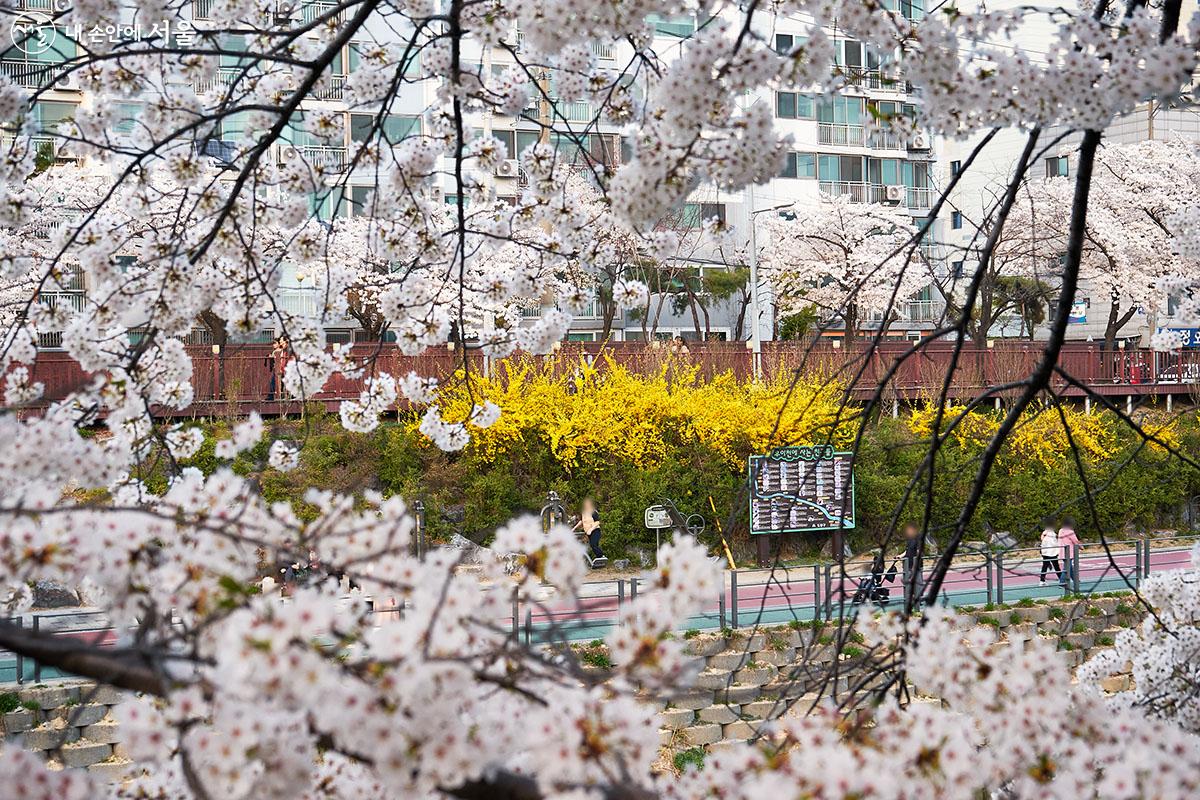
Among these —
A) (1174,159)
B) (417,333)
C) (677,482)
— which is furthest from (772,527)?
(1174,159)

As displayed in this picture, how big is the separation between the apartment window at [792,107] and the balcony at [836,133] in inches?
21.2

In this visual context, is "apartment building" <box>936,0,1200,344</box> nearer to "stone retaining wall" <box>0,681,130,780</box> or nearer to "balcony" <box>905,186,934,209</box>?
"balcony" <box>905,186,934,209</box>

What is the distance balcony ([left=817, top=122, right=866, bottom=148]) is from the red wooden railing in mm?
8845

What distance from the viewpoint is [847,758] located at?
1.50m

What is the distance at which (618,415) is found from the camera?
1457 cm

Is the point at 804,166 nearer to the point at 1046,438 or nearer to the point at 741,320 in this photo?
the point at 741,320

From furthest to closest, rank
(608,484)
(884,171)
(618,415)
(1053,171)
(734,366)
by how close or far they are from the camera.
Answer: (1053,171)
(884,171)
(734,366)
(618,415)
(608,484)

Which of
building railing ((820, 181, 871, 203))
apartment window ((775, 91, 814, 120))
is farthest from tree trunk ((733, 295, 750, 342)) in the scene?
apartment window ((775, 91, 814, 120))

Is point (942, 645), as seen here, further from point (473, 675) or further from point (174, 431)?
point (174, 431)

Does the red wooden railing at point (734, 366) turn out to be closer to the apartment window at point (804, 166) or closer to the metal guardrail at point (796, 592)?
the metal guardrail at point (796, 592)

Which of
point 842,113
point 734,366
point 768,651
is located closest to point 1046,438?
point 734,366

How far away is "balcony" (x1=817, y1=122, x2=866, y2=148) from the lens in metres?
→ 27.3

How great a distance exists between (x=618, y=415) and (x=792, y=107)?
14.3m

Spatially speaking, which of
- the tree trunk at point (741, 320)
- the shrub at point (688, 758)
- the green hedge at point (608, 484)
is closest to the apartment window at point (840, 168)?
the tree trunk at point (741, 320)
